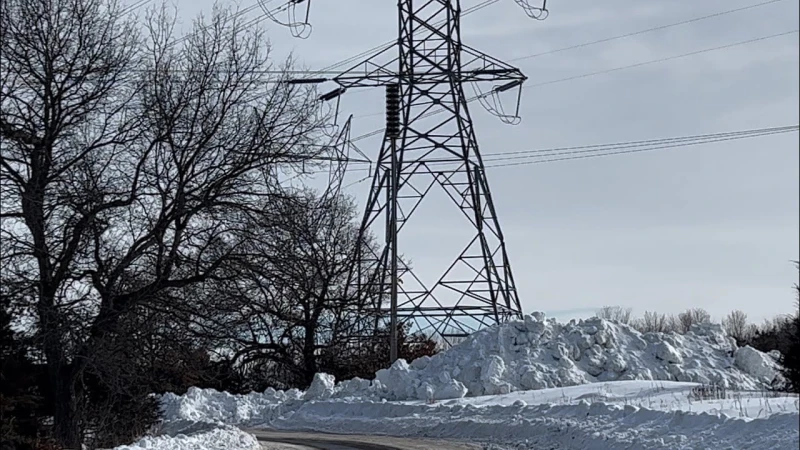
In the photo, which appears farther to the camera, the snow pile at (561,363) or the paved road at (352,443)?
the snow pile at (561,363)

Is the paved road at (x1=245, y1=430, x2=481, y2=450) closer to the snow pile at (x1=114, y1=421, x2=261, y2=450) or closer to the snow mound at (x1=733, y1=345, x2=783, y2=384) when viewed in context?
the snow pile at (x1=114, y1=421, x2=261, y2=450)

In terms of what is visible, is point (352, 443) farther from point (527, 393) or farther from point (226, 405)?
point (226, 405)

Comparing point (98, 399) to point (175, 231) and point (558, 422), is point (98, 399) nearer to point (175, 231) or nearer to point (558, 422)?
point (175, 231)

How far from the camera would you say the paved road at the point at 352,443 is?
1973 cm

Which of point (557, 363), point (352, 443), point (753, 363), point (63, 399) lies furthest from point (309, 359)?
point (63, 399)

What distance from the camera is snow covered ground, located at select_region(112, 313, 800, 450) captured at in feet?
63.2

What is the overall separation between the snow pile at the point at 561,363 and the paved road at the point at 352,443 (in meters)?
5.71

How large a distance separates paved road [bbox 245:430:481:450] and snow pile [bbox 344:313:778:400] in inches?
225

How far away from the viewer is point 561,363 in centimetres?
2945

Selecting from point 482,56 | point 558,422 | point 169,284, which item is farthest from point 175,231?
point 482,56

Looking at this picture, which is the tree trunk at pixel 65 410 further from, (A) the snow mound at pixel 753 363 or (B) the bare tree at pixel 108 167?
(A) the snow mound at pixel 753 363

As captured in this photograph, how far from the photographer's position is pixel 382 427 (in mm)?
25641

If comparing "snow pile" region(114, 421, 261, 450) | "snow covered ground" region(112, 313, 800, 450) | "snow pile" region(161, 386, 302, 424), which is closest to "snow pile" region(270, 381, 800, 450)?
"snow covered ground" region(112, 313, 800, 450)

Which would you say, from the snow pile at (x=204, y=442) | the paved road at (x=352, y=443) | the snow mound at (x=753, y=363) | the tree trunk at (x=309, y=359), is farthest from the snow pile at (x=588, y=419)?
the tree trunk at (x=309, y=359)
